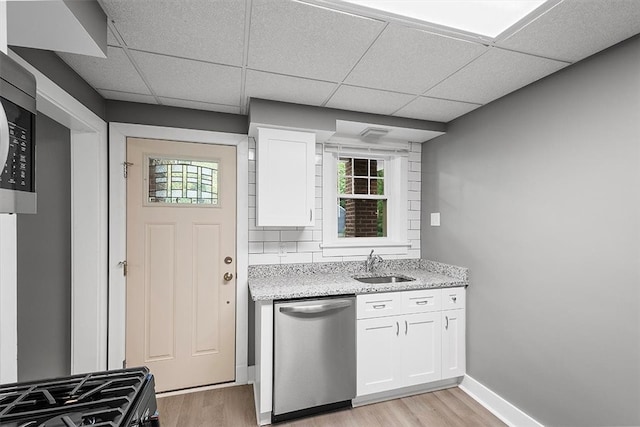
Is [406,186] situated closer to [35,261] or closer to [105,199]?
[105,199]

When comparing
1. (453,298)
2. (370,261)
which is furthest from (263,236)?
(453,298)

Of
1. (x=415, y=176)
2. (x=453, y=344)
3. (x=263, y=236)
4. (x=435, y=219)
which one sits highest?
(x=415, y=176)

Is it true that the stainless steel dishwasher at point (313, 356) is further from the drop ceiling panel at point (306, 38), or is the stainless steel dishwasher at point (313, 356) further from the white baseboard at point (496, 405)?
the drop ceiling panel at point (306, 38)

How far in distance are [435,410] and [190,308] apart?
210cm

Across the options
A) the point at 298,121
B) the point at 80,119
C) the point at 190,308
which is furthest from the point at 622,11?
the point at 190,308

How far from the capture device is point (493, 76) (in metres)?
1.91

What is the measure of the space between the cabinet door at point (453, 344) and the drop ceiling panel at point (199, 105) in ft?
8.15

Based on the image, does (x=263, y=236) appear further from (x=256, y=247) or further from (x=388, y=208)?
(x=388, y=208)

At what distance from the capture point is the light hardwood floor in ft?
6.88

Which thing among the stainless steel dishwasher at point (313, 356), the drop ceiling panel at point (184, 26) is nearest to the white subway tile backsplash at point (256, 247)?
the stainless steel dishwasher at point (313, 356)

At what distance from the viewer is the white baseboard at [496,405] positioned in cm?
204

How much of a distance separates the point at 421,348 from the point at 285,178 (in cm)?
178

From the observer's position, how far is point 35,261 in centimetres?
201

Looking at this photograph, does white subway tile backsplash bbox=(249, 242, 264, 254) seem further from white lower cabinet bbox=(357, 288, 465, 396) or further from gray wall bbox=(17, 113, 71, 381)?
gray wall bbox=(17, 113, 71, 381)
